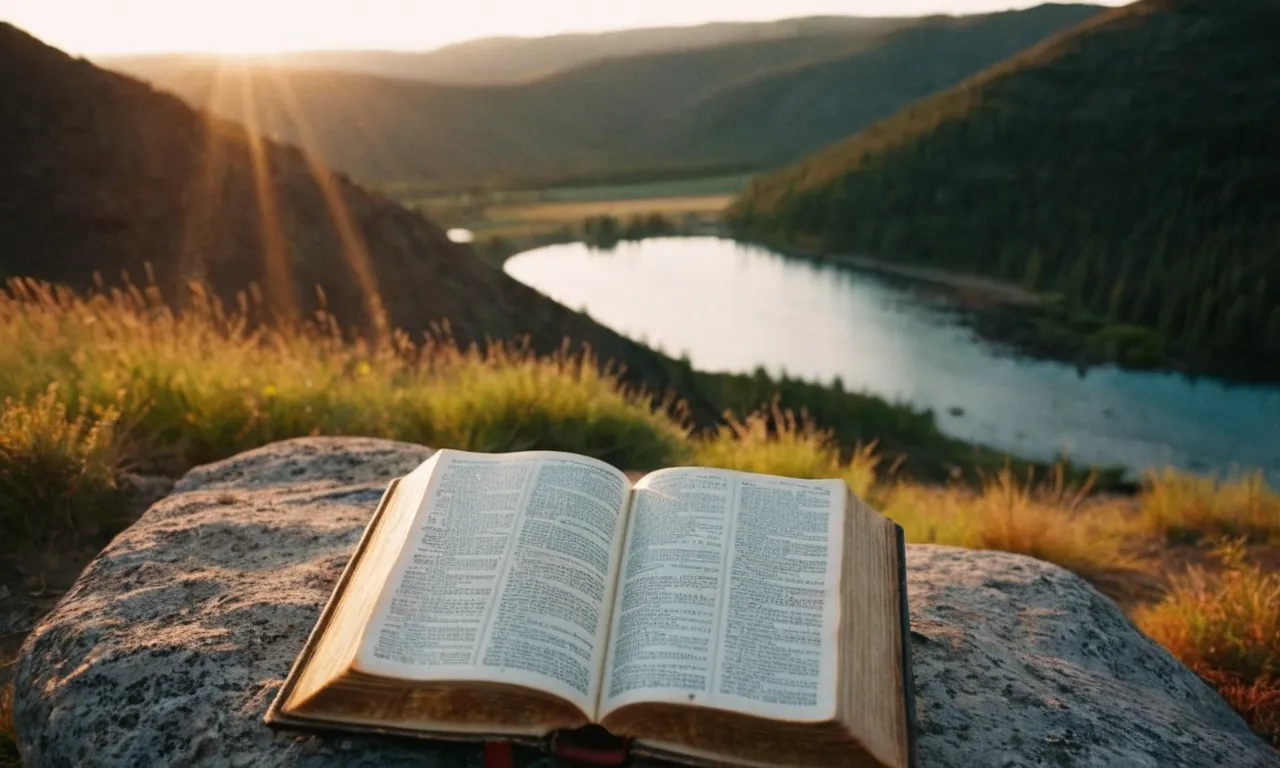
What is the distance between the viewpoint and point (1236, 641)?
3541 mm

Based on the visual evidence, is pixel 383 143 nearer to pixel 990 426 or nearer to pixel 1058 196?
pixel 1058 196

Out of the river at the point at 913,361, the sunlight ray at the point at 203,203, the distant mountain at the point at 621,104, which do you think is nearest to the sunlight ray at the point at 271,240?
the sunlight ray at the point at 203,203

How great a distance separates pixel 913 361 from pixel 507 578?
3079 cm

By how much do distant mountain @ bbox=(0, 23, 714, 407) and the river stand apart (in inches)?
127

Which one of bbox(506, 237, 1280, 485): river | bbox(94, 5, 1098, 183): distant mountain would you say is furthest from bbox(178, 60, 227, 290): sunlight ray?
bbox(94, 5, 1098, 183): distant mountain

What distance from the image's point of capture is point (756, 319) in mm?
36281

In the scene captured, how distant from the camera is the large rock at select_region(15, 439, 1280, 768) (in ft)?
5.51

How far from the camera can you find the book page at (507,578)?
1.46 m

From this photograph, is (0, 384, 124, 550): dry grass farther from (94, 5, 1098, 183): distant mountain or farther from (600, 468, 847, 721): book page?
(94, 5, 1098, 183): distant mountain

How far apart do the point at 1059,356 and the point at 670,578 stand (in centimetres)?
3387

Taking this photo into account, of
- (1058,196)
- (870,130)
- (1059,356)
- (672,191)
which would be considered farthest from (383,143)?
(1059,356)

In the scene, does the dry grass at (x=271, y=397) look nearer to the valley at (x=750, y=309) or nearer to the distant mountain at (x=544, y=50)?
the valley at (x=750, y=309)

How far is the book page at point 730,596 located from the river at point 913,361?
1603 centimetres

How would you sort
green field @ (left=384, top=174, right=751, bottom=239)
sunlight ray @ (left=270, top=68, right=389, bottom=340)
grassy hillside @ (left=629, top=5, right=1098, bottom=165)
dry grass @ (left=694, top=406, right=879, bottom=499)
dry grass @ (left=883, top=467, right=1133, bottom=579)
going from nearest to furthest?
1. dry grass @ (left=883, top=467, right=1133, bottom=579)
2. dry grass @ (left=694, top=406, right=879, bottom=499)
3. sunlight ray @ (left=270, top=68, right=389, bottom=340)
4. green field @ (left=384, top=174, right=751, bottom=239)
5. grassy hillside @ (left=629, top=5, right=1098, bottom=165)
